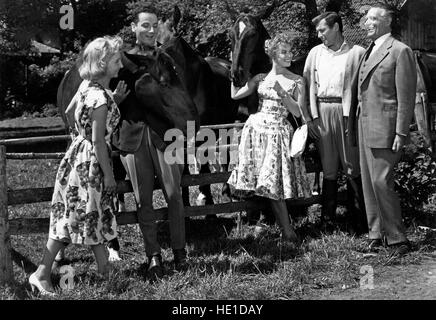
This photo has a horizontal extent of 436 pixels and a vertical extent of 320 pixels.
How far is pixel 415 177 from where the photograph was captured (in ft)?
21.4

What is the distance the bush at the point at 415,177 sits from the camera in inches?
255

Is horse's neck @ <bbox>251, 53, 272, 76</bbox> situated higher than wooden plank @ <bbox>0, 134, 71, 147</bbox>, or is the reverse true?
horse's neck @ <bbox>251, 53, 272, 76</bbox>

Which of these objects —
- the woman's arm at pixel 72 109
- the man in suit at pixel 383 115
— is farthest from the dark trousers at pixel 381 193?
the woman's arm at pixel 72 109

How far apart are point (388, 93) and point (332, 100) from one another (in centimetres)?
71

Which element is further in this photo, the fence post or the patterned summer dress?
the fence post

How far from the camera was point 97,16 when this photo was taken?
23703mm

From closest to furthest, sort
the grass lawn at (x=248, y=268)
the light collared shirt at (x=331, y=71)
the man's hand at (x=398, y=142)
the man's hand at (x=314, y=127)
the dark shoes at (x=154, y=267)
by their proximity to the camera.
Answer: the grass lawn at (x=248, y=268), the dark shoes at (x=154, y=267), the man's hand at (x=398, y=142), the light collared shirt at (x=331, y=71), the man's hand at (x=314, y=127)

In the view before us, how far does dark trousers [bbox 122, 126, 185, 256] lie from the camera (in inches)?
191

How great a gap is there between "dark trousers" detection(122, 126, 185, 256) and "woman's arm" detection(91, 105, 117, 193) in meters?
0.53

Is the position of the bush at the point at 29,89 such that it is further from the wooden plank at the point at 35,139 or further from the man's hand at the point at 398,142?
the man's hand at the point at 398,142

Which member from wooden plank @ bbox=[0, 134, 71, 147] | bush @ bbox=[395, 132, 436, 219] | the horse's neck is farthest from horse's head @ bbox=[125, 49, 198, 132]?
bush @ bbox=[395, 132, 436, 219]

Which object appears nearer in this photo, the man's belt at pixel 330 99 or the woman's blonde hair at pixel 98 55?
the woman's blonde hair at pixel 98 55

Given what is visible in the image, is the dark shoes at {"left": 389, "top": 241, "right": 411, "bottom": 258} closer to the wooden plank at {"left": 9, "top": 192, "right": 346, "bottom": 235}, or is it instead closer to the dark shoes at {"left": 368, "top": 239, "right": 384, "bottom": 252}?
the dark shoes at {"left": 368, "top": 239, "right": 384, "bottom": 252}

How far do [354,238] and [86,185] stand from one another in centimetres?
270
